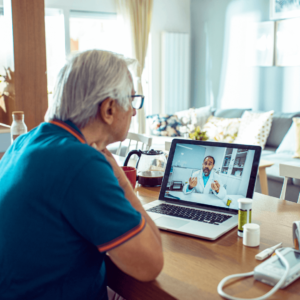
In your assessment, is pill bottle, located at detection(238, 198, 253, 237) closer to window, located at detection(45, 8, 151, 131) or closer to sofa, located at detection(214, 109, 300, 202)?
sofa, located at detection(214, 109, 300, 202)

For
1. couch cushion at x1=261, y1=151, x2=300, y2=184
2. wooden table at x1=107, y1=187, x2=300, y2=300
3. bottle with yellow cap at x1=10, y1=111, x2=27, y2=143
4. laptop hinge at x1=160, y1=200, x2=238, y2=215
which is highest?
bottle with yellow cap at x1=10, y1=111, x2=27, y2=143

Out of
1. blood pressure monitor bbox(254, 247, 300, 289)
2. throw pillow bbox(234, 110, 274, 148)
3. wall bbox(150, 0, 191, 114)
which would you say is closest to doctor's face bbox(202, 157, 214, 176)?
blood pressure monitor bbox(254, 247, 300, 289)

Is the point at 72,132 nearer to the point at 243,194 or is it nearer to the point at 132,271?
the point at 132,271

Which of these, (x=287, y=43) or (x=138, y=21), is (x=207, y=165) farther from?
(x=138, y=21)

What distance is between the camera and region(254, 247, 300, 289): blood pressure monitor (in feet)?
2.61

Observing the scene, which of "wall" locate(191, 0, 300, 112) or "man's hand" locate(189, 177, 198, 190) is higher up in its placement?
"wall" locate(191, 0, 300, 112)

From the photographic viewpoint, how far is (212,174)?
49.8 inches

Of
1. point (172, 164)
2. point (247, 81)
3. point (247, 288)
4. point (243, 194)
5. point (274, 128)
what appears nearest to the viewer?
point (247, 288)

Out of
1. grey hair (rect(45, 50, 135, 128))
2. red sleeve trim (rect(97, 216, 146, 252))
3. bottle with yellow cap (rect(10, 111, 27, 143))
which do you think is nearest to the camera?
red sleeve trim (rect(97, 216, 146, 252))

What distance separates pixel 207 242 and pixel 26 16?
2.01m

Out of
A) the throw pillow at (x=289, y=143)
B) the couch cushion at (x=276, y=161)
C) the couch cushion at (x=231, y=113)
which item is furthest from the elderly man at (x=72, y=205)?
the couch cushion at (x=231, y=113)

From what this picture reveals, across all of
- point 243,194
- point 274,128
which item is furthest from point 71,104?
point 274,128

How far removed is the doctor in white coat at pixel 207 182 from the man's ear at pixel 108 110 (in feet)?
1.59

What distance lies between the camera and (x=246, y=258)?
0.93m
